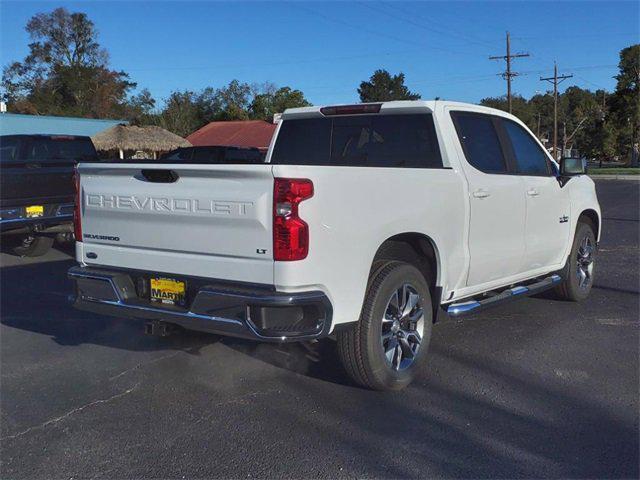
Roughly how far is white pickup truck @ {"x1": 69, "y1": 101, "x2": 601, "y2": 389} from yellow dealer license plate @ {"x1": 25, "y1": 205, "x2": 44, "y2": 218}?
5.23 m

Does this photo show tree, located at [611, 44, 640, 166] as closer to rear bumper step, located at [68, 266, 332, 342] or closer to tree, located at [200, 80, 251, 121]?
tree, located at [200, 80, 251, 121]

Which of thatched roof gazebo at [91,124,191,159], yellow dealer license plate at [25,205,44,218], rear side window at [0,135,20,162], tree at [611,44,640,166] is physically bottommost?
yellow dealer license plate at [25,205,44,218]

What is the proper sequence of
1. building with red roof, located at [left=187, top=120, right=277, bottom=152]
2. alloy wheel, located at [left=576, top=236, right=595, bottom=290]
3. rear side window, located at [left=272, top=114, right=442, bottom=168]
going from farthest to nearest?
building with red roof, located at [left=187, top=120, right=277, bottom=152]
alloy wheel, located at [left=576, top=236, right=595, bottom=290]
rear side window, located at [left=272, top=114, right=442, bottom=168]

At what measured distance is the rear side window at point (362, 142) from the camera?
5277 mm

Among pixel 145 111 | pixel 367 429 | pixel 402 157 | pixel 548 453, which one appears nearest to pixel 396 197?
pixel 402 157

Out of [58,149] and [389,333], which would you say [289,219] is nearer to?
[389,333]

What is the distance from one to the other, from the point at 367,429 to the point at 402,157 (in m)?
2.41

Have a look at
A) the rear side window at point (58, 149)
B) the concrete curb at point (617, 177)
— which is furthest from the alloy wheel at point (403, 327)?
the concrete curb at point (617, 177)

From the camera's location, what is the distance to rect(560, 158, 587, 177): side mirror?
6301mm

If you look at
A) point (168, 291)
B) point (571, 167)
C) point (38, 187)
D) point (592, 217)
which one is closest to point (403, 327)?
point (168, 291)

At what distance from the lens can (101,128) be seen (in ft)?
112

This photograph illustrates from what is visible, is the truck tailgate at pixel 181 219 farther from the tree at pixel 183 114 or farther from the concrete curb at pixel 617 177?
the tree at pixel 183 114

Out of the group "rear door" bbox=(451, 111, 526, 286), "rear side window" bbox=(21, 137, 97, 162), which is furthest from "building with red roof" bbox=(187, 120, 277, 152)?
"rear door" bbox=(451, 111, 526, 286)

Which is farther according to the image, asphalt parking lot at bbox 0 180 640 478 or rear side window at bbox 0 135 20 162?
rear side window at bbox 0 135 20 162
